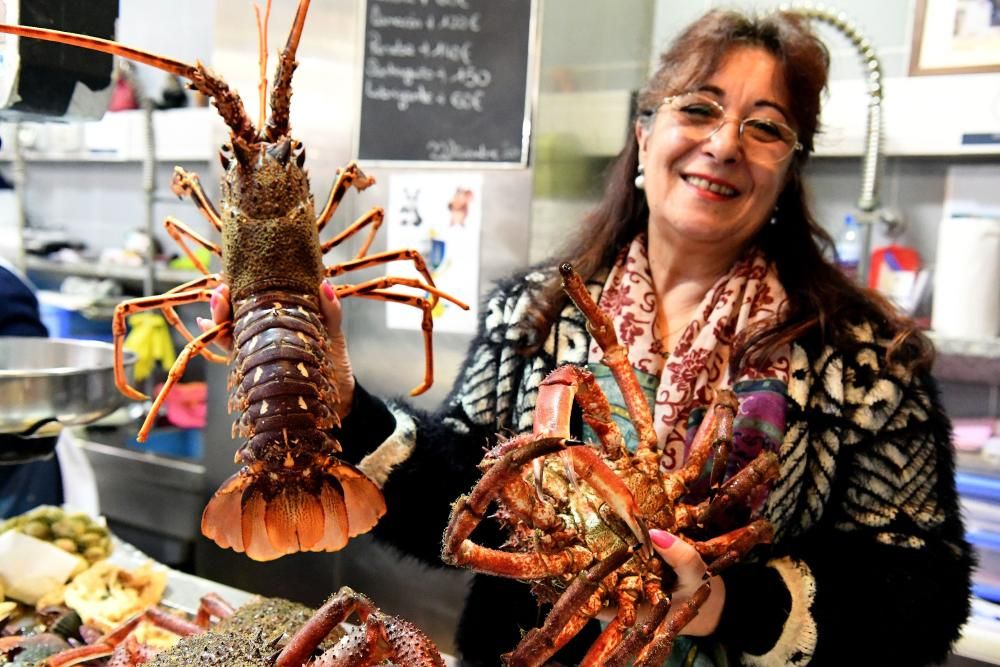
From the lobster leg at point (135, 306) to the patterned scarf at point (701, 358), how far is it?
2.26 feet

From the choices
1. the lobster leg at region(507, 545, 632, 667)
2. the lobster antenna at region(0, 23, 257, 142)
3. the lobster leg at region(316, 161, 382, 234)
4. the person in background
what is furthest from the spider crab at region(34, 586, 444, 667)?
the person in background

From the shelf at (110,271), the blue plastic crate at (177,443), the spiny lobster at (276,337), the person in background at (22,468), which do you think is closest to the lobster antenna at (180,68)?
the spiny lobster at (276,337)

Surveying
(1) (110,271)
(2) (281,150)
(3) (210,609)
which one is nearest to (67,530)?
(3) (210,609)

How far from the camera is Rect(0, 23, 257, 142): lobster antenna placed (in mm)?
831

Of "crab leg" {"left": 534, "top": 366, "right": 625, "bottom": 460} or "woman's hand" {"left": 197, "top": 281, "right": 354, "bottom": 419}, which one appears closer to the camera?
"crab leg" {"left": 534, "top": 366, "right": 625, "bottom": 460}

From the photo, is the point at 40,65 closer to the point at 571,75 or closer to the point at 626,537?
the point at 626,537

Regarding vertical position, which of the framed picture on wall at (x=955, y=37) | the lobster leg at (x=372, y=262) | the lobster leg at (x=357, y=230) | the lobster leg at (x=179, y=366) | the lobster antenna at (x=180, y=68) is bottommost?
the lobster leg at (x=179, y=366)

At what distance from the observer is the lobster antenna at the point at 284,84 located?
106 centimetres

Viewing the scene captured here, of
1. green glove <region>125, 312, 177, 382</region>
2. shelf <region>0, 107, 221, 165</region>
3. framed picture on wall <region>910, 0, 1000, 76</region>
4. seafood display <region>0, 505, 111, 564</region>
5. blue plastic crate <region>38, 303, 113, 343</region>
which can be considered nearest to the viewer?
seafood display <region>0, 505, 111, 564</region>

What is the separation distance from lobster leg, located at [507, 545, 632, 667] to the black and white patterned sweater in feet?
1.20

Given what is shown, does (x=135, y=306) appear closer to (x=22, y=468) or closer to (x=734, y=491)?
(x=734, y=491)

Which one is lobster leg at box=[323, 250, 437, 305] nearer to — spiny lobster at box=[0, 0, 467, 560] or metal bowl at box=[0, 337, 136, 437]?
spiny lobster at box=[0, 0, 467, 560]

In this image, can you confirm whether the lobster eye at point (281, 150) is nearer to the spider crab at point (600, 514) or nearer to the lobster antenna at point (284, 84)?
the lobster antenna at point (284, 84)

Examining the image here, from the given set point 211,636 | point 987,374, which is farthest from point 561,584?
point 987,374
